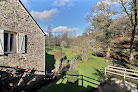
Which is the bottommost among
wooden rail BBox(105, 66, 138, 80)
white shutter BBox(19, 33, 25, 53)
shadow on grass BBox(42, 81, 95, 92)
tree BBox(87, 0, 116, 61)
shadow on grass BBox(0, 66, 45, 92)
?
shadow on grass BBox(42, 81, 95, 92)

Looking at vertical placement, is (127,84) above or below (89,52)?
below

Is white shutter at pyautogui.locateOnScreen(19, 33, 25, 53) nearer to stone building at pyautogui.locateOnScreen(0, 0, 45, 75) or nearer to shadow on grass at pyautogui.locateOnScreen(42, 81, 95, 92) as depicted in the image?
stone building at pyautogui.locateOnScreen(0, 0, 45, 75)

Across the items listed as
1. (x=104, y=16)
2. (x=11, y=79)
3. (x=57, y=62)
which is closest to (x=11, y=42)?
(x=11, y=79)

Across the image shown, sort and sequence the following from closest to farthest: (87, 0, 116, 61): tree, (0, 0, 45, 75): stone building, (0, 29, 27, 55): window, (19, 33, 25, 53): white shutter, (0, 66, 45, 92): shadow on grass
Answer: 1. (0, 66, 45, 92): shadow on grass
2. (0, 29, 27, 55): window
3. (0, 0, 45, 75): stone building
4. (19, 33, 25, 53): white shutter
5. (87, 0, 116, 61): tree

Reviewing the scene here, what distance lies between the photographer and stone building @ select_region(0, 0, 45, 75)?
13.7 feet

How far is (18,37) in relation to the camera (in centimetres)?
494

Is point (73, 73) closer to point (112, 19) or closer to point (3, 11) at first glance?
point (3, 11)

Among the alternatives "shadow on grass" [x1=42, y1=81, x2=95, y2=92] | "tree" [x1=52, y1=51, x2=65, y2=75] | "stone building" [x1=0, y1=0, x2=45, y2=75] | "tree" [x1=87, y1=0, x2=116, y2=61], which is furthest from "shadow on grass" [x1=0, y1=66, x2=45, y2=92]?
"tree" [x1=87, y1=0, x2=116, y2=61]

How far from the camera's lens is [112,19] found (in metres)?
14.2

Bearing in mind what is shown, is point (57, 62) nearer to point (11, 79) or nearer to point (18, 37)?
point (18, 37)

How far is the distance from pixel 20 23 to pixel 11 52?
6.81 feet

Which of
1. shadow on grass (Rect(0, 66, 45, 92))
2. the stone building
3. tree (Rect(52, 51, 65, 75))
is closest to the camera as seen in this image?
shadow on grass (Rect(0, 66, 45, 92))

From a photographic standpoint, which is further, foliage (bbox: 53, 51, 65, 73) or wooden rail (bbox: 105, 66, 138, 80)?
foliage (bbox: 53, 51, 65, 73)

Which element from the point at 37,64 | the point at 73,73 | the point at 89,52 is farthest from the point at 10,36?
the point at 89,52
